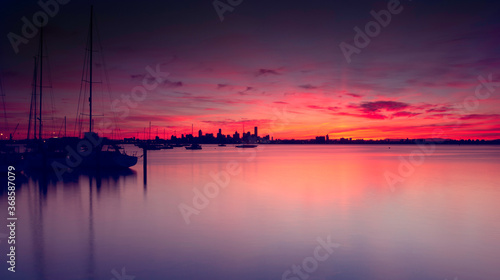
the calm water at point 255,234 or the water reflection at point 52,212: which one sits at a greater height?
→ the water reflection at point 52,212

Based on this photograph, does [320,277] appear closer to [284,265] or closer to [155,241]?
[284,265]

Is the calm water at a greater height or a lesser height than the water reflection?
lesser

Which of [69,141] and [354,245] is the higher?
[69,141]

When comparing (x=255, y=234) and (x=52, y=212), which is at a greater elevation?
(x=52, y=212)

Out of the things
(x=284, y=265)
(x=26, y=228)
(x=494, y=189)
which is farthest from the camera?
(x=494, y=189)

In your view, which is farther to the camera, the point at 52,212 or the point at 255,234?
the point at 52,212

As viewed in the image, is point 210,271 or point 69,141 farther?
point 69,141

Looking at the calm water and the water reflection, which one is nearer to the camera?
the calm water

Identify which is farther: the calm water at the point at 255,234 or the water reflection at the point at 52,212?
the water reflection at the point at 52,212

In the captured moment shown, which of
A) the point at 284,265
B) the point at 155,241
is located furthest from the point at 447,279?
the point at 155,241

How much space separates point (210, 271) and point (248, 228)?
496 cm

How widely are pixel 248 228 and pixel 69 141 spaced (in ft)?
105

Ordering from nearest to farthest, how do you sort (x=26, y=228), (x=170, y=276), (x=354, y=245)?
(x=170, y=276)
(x=354, y=245)
(x=26, y=228)

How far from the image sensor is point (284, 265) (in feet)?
33.3
